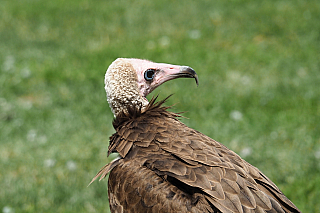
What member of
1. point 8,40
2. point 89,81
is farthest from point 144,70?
point 8,40

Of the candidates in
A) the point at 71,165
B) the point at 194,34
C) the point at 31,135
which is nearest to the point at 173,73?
the point at 71,165

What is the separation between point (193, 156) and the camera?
247 centimetres

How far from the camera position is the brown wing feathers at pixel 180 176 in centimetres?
226

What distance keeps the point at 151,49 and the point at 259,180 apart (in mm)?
4567

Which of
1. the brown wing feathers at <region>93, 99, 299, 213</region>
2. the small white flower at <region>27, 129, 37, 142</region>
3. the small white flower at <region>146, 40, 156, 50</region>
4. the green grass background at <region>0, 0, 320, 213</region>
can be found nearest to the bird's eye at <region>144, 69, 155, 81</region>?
the brown wing feathers at <region>93, 99, 299, 213</region>

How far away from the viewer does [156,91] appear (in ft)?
19.6

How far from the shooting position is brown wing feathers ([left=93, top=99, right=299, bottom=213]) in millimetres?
2264

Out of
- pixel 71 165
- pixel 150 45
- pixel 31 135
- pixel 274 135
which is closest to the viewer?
pixel 71 165

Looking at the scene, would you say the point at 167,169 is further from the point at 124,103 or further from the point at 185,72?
the point at 185,72

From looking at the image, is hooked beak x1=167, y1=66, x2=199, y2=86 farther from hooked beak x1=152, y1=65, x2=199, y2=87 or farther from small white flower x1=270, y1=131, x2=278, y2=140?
small white flower x1=270, y1=131, x2=278, y2=140

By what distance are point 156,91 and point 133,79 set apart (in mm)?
3008

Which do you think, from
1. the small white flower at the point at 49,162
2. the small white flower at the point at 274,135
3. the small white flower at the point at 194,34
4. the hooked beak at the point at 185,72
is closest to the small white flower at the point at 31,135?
the small white flower at the point at 49,162

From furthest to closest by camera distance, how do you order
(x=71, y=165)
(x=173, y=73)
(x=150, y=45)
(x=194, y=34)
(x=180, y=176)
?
1. (x=194, y=34)
2. (x=150, y=45)
3. (x=71, y=165)
4. (x=173, y=73)
5. (x=180, y=176)

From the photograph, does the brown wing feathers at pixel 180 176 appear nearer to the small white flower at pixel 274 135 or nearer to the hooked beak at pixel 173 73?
the hooked beak at pixel 173 73
